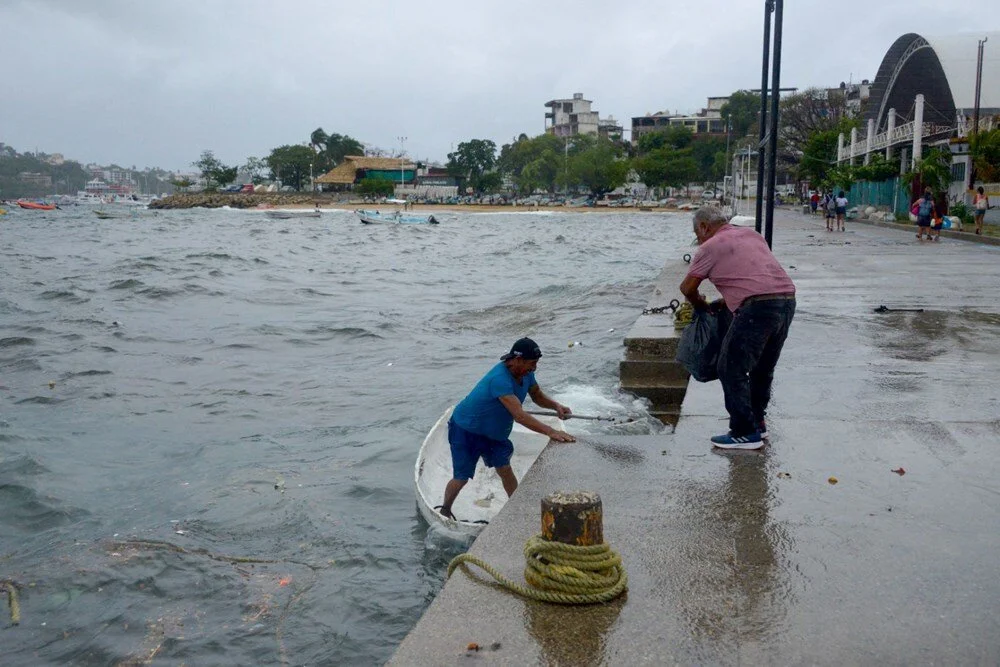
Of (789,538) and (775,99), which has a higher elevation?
(775,99)

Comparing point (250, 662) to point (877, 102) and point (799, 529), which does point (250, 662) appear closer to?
point (799, 529)

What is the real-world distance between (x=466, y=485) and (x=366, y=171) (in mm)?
123044

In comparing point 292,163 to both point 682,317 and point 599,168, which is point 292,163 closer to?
point 599,168

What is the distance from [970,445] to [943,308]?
6.19 metres

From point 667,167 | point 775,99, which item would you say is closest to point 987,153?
point 775,99

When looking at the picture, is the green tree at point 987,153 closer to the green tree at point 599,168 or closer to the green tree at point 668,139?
the green tree at point 599,168

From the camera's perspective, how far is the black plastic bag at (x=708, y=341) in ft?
17.6

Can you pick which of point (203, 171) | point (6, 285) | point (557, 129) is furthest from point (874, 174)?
point (203, 171)

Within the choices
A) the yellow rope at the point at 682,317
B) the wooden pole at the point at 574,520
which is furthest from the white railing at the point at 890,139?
the wooden pole at the point at 574,520

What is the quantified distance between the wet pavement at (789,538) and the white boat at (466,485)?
35.0 inches

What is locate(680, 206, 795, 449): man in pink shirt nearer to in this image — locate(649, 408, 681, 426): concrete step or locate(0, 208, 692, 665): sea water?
locate(0, 208, 692, 665): sea water

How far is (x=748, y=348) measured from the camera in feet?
16.6

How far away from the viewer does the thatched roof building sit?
4948 inches

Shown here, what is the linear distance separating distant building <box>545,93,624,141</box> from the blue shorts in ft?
440
